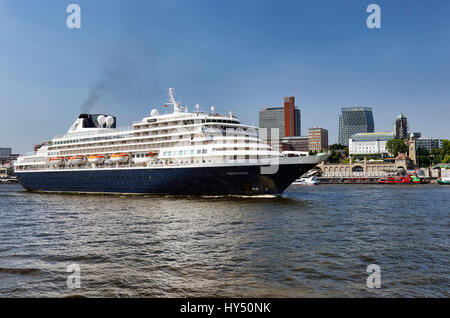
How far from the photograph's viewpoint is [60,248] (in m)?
17.4

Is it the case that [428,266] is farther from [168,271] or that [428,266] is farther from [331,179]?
[331,179]

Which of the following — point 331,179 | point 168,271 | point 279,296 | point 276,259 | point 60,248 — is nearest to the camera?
point 279,296

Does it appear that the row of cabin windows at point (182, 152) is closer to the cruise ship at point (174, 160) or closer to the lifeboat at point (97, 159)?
the cruise ship at point (174, 160)

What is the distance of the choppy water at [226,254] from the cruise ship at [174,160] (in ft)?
35.6

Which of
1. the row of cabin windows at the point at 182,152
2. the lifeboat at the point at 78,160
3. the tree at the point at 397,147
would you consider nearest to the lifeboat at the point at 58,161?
the lifeboat at the point at 78,160

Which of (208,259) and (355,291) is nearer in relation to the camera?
(355,291)

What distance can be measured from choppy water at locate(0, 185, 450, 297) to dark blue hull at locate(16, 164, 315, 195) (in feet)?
34.8

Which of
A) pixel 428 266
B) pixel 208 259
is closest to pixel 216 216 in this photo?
pixel 208 259

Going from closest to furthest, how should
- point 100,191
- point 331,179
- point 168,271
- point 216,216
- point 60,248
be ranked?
point 168,271, point 60,248, point 216,216, point 100,191, point 331,179

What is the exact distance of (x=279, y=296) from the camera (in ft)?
35.2

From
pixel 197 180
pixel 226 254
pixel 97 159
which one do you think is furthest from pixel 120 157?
pixel 226 254

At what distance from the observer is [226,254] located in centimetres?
1564

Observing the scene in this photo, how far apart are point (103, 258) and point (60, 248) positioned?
3540 millimetres
